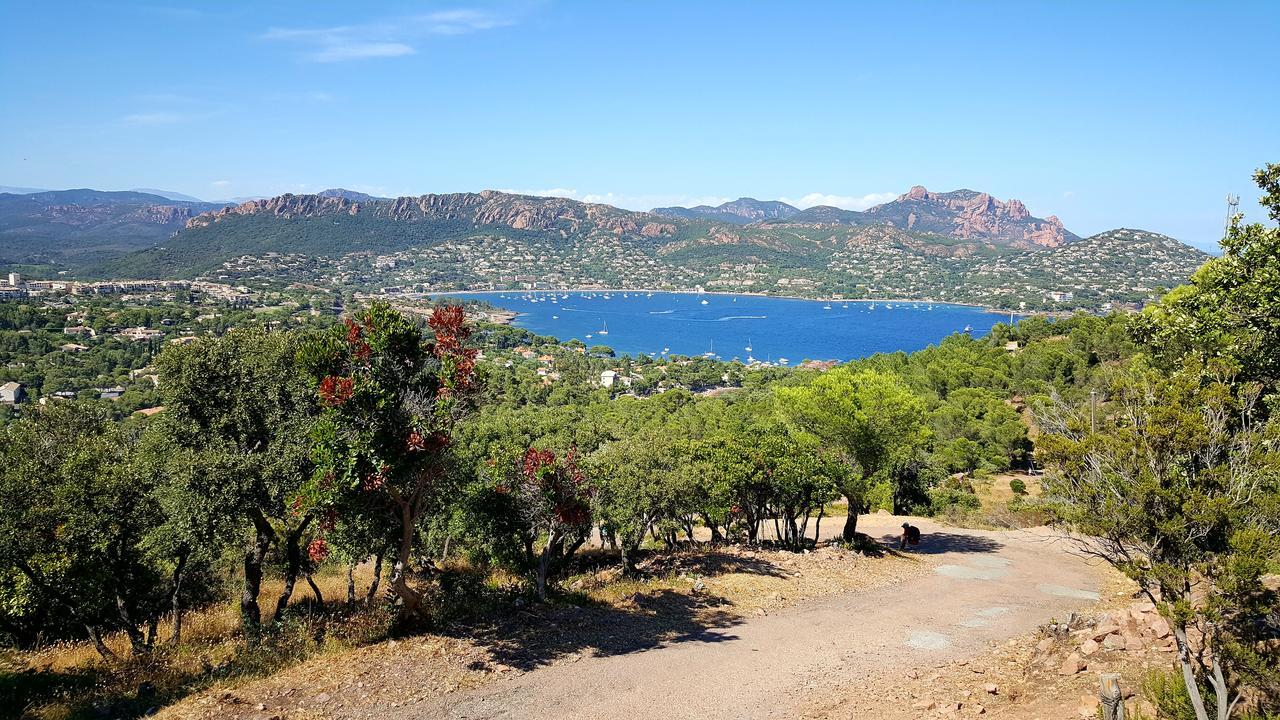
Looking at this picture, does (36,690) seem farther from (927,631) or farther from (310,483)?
(927,631)

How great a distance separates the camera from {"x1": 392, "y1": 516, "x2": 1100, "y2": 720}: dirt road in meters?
8.70

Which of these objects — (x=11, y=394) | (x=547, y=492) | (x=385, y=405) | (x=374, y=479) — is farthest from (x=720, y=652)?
(x=11, y=394)

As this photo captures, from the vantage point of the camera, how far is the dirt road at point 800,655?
870 cm

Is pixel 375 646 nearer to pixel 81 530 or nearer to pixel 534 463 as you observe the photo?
pixel 534 463

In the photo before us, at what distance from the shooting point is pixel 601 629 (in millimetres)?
11281

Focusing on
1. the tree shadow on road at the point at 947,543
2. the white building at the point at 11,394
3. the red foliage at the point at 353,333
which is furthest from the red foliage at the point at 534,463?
the white building at the point at 11,394

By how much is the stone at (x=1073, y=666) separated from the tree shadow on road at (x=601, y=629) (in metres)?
4.88

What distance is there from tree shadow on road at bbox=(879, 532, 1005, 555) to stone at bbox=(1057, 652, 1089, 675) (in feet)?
30.2

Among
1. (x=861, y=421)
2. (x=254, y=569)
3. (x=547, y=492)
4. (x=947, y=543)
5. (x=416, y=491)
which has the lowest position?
(x=947, y=543)

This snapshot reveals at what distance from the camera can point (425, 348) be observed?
910 cm

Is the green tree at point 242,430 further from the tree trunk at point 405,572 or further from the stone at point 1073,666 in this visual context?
the stone at point 1073,666

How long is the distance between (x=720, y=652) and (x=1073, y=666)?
4.95 metres

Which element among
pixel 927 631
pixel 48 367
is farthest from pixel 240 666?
pixel 48 367

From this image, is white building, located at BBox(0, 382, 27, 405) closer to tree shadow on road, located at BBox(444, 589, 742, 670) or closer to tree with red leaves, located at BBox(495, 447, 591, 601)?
tree with red leaves, located at BBox(495, 447, 591, 601)
